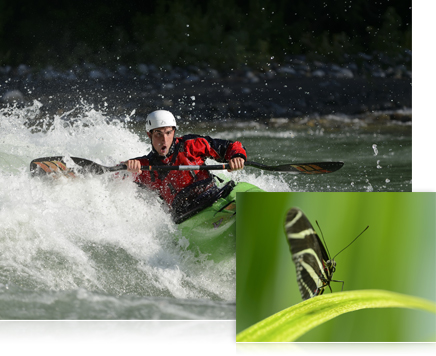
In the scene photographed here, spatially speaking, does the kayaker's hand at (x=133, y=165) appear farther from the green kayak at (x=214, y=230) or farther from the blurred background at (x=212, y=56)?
the blurred background at (x=212, y=56)

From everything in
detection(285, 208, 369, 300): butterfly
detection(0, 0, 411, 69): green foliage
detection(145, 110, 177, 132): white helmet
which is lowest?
detection(285, 208, 369, 300): butterfly

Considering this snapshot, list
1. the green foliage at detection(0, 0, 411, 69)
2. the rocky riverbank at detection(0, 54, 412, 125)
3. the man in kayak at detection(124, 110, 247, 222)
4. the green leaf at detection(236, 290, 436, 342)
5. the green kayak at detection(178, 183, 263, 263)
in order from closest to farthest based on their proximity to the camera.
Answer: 1. the green leaf at detection(236, 290, 436, 342)
2. the green kayak at detection(178, 183, 263, 263)
3. the man in kayak at detection(124, 110, 247, 222)
4. the green foliage at detection(0, 0, 411, 69)
5. the rocky riverbank at detection(0, 54, 412, 125)

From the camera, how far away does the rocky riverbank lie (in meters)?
3.53

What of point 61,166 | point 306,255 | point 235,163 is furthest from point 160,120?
point 306,255

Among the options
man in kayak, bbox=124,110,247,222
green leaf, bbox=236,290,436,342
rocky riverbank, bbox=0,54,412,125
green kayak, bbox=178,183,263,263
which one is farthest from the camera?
rocky riverbank, bbox=0,54,412,125

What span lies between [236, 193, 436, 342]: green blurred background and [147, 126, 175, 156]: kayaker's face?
0.69m

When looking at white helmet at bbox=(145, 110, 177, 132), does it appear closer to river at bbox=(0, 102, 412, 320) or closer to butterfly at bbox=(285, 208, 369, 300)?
river at bbox=(0, 102, 412, 320)

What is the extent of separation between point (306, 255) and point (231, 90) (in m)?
1.98

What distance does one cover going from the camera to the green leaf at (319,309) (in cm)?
232

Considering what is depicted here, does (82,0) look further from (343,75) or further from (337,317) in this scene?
(337,317)

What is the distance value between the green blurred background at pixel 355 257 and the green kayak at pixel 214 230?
0.85 feet

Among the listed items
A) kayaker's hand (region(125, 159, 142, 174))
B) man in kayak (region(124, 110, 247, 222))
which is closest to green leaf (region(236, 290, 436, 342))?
man in kayak (region(124, 110, 247, 222))

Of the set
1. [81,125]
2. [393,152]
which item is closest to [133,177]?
[81,125]

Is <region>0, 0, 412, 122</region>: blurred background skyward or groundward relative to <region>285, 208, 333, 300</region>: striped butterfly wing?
skyward
